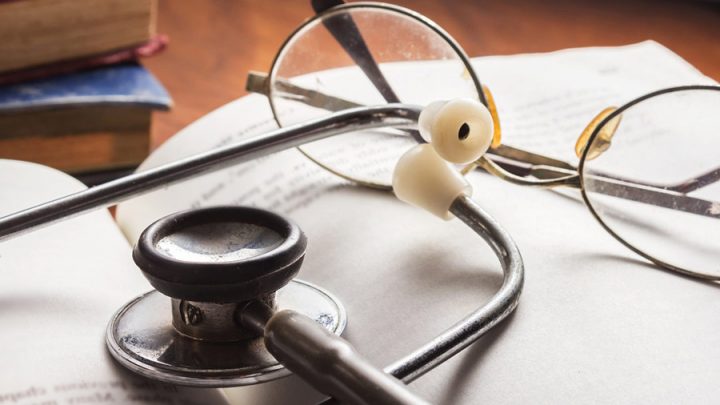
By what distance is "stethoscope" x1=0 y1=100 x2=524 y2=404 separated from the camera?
0.38 metres

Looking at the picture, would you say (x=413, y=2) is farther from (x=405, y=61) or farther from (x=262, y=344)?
(x=262, y=344)

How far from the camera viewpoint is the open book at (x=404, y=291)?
46 cm

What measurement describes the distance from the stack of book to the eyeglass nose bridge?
397 mm

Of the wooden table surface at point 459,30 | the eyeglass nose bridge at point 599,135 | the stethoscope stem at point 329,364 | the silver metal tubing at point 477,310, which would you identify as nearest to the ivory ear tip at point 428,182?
the silver metal tubing at point 477,310

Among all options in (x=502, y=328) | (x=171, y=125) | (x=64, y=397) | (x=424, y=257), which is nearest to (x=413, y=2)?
(x=171, y=125)

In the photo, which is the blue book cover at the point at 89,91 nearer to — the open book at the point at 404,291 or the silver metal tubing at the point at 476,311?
the open book at the point at 404,291

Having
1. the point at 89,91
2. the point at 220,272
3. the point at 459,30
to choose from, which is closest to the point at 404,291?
the point at 220,272

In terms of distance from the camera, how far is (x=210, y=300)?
0.44 metres

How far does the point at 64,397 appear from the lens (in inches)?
16.9

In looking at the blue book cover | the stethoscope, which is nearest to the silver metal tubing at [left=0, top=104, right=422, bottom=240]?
the stethoscope

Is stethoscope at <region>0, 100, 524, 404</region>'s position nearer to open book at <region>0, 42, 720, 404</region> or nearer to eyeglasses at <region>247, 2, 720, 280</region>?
open book at <region>0, 42, 720, 404</region>

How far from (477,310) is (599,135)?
0.85 feet

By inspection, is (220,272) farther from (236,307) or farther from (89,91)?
(89,91)

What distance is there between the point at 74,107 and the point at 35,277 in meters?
0.31
